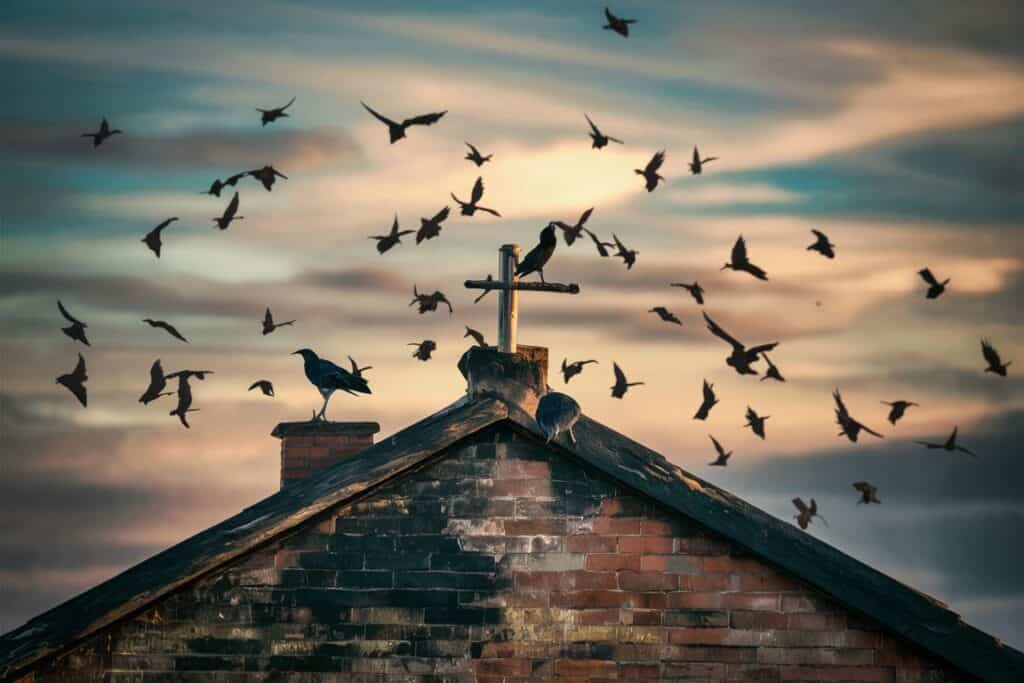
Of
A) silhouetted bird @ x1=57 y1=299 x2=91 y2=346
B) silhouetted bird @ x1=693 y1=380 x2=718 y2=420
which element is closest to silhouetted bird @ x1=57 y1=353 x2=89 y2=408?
silhouetted bird @ x1=57 y1=299 x2=91 y2=346

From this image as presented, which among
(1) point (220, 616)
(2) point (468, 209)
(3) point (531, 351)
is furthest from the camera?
(2) point (468, 209)

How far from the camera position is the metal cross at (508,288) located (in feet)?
48.6

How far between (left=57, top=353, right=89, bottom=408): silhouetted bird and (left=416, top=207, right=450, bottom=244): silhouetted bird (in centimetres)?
369

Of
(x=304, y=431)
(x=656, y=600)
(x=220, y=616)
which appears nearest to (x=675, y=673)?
(x=656, y=600)

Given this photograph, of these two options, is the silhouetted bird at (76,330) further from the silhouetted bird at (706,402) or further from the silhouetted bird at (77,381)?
the silhouetted bird at (706,402)

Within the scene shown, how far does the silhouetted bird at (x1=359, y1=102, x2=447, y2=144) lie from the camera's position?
17062 millimetres

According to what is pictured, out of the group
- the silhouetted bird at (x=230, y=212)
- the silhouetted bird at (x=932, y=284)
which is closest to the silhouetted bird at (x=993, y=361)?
the silhouetted bird at (x=932, y=284)

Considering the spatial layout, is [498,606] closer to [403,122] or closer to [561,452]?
[561,452]

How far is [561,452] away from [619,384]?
3345 mm

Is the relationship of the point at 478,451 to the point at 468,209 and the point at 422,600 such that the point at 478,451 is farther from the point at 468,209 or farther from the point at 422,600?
the point at 468,209

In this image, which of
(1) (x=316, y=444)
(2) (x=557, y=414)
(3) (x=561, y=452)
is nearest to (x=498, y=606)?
(3) (x=561, y=452)

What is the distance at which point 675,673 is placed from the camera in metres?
13.4

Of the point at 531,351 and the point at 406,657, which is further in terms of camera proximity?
the point at 531,351

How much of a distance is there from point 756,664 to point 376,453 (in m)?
3.64
